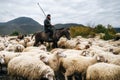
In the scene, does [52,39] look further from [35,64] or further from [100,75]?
[100,75]

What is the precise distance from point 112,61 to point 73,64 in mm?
1710


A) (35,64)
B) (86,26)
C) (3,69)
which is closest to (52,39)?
(3,69)

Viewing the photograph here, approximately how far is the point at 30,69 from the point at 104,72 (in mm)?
3099

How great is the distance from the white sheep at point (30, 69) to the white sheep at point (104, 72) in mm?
1602

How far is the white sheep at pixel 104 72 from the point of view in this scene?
9383 mm

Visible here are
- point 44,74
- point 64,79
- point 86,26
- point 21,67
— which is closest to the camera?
point 44,74

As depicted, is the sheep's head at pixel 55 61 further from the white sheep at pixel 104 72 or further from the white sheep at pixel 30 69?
the white sheep at pixel 104 72

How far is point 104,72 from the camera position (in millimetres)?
9492

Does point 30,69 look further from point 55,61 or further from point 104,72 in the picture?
point 104,72

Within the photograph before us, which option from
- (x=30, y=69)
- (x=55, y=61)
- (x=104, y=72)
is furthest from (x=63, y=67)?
(x=104, y=72)

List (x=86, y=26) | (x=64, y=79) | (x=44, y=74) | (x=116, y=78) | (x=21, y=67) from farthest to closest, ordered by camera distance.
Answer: (x=86, y=26) < (x=64, y=79) < (x=21, y=67) < (x=44, y=74) < (x=116, y=78)

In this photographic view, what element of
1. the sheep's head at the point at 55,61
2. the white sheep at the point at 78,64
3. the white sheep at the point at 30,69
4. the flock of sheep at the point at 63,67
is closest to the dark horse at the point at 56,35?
the flock of sheep at the point at 63,67

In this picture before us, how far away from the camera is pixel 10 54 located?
45.1 ft

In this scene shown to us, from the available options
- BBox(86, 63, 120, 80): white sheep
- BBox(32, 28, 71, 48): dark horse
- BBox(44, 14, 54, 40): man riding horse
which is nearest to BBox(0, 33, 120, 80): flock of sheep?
BBox(86, 63, 120, 80): white sheep
